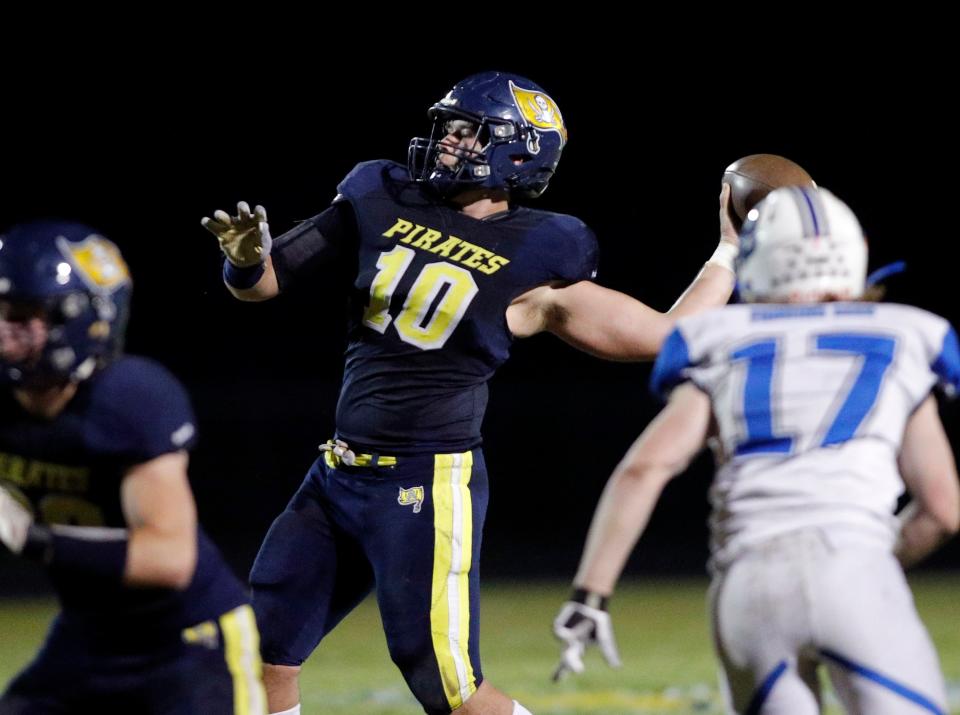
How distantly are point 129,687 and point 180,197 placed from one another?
9.75 metres

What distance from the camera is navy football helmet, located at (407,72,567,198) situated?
3.71m

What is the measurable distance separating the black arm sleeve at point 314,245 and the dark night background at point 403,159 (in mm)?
6838

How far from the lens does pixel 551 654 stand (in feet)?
19.7

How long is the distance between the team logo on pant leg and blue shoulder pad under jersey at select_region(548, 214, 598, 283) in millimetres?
659

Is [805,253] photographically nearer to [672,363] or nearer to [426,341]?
[672,363]

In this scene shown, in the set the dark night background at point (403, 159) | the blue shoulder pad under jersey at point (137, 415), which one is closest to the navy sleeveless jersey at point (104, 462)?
the blue shoulder pad under jersey at point (137, 415)

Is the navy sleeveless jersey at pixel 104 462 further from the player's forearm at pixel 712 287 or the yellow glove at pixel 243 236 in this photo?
the player's forearm at pixel 712 287

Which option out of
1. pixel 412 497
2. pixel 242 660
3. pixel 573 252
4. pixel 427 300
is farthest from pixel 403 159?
pixel 242 660

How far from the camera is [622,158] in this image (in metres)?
12.4

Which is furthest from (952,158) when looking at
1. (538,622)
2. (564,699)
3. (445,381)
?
(445,381)

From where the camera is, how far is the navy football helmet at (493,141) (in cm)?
371

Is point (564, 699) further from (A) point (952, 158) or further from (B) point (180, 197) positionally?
(A) point (952, 158)

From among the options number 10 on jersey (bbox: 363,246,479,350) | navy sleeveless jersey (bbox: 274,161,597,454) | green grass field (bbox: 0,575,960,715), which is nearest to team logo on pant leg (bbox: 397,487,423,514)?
navy sleeveless jersey (bbox: 274,161,597,454)

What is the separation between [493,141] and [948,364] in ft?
5.31
